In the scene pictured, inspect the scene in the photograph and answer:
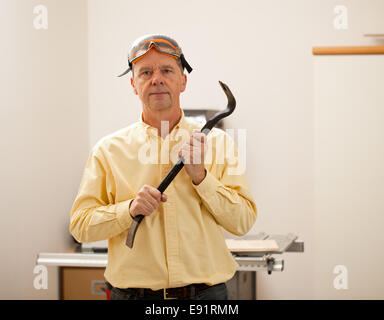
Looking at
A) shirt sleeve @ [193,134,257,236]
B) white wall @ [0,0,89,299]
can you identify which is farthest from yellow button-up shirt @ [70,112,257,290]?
white wall @ [0,0,89,299]

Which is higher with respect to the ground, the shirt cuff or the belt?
the shirt cuff

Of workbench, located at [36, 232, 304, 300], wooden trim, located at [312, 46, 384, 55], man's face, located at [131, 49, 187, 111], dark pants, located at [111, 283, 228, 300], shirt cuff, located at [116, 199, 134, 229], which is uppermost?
wooden trim, located at [312, 46, 384, 55]

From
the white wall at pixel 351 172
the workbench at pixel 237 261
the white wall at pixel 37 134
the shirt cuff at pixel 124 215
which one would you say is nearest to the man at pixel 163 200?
the shirt cuff at pixel 124 215

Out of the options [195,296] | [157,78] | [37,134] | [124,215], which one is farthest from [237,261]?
[37,134]

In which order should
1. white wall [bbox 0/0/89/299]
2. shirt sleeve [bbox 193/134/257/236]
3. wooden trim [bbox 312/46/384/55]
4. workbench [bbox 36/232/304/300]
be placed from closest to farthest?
shirt sleeve [bbox 193/134/257/236]
workbench [bbox 36/232/304/300]
white wall [bbox 0/0/89/299]
wooden trim [bbox 312/46/384/55]

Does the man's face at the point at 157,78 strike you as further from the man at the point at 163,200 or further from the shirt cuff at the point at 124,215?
the shirt cuff at the point at 124,215

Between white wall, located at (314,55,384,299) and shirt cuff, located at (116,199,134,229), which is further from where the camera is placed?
white wall, located at (314,55,384,299)

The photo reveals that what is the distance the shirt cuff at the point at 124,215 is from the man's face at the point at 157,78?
0.25 m

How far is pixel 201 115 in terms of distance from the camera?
2898 mm

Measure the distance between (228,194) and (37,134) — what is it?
5.37 ft

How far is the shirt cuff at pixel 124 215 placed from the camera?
1.14 m

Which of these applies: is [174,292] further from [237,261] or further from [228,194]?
[237,261]

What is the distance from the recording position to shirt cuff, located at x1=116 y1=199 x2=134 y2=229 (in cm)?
114

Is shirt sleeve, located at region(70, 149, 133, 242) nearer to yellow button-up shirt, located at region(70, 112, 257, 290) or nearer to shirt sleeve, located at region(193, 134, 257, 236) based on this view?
yellow button-up shirt, located at region(70, 112, 257, 290)
